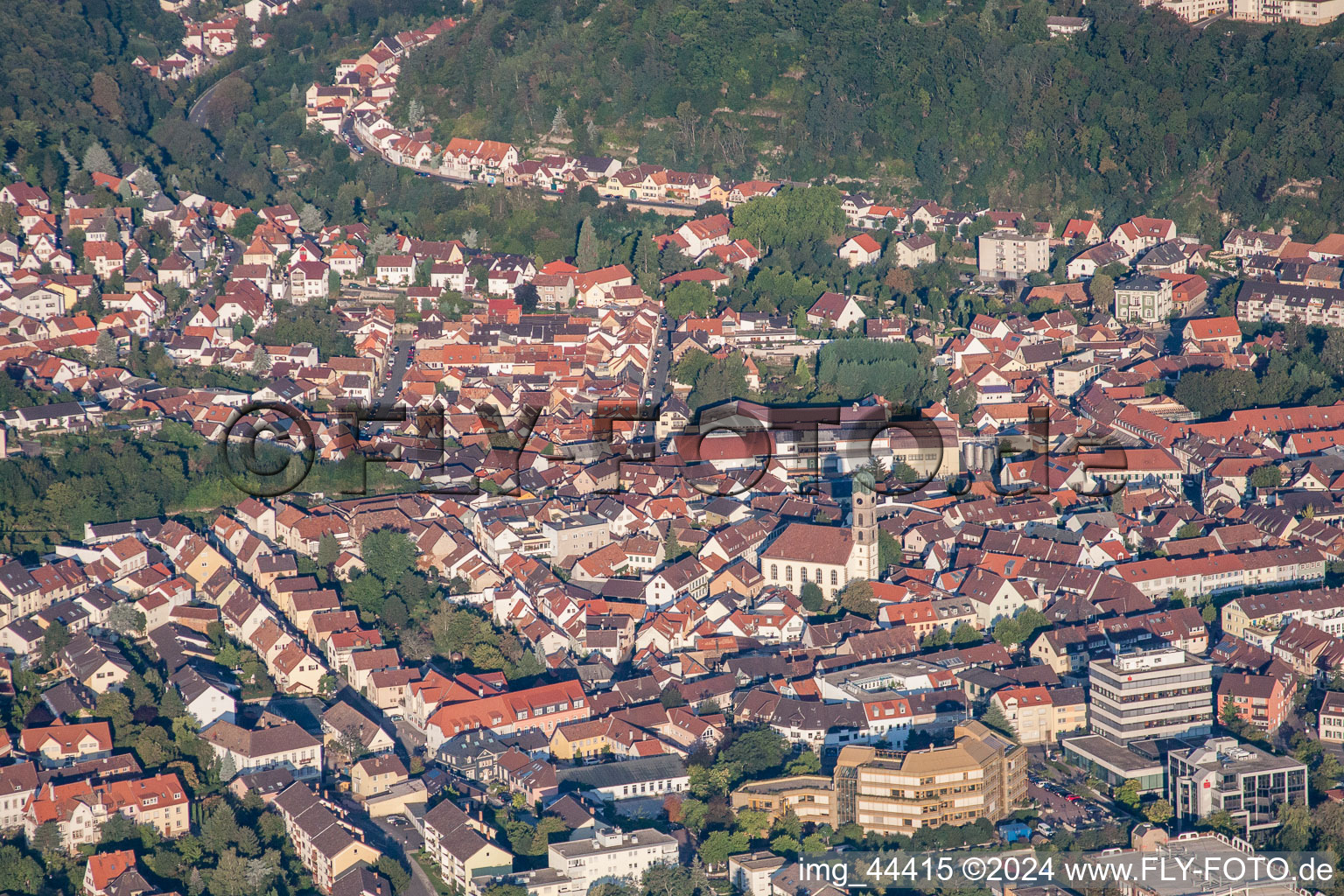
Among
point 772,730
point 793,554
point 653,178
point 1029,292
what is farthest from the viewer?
point 653,178

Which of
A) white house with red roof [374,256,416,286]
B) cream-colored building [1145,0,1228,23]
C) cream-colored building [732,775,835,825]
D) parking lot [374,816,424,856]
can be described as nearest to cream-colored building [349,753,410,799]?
parking lot [374,816,424,856]

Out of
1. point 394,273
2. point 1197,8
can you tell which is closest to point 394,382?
point 394,273

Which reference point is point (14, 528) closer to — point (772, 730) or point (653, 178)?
point (772, 730)

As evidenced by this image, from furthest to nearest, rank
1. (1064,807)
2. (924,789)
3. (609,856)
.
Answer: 1. (1064,807)
2. (924,789)
3. (609,856)

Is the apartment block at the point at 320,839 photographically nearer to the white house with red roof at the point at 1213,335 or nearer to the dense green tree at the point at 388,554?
the dense green tree at the point at 388,554

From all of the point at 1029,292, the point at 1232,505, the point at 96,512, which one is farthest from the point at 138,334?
the point at 1232,505

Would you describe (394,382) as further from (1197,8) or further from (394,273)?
(1197,8)

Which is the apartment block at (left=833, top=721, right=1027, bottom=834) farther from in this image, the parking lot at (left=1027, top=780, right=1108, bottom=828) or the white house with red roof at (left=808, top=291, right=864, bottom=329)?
the white house with red roof at (left=808, top=291, right=864, bottom=329)
